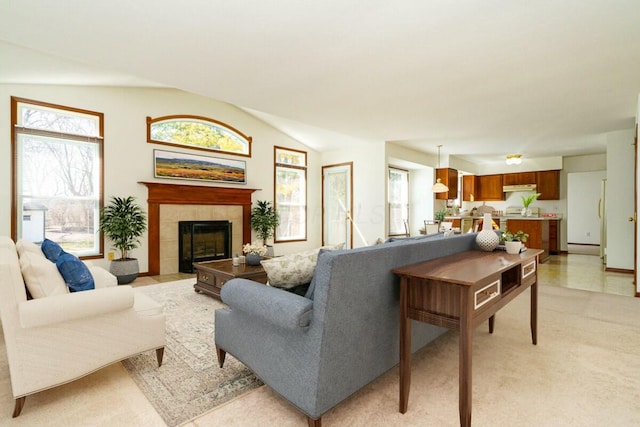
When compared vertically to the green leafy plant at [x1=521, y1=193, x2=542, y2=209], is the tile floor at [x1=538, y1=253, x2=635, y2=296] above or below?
below

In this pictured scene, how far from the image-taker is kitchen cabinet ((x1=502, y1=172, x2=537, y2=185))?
8.50 meters

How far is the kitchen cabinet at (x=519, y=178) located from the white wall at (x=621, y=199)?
2.88 m

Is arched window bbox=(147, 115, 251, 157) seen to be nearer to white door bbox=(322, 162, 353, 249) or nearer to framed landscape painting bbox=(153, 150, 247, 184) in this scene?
framed landscape painting bbox=(153, 150, 247, 184)

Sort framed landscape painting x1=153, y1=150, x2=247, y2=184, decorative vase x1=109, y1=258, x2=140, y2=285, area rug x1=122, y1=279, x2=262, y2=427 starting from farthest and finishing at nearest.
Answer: framed landscape painting x1=153, y1=150, x2=247, y2=184 < decorative vase x1=109, y1=258, x2=140, y2=285 < area rug x1=122, y1=279, x2=262, y2=427

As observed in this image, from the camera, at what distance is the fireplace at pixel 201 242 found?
5727mm

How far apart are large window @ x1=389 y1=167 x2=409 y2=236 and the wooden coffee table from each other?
486 cm

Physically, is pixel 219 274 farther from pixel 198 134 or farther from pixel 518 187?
pixel 518 187

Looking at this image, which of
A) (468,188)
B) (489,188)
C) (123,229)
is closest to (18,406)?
(123,229)

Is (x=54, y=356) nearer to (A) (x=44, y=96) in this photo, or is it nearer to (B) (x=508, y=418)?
(B) (x=508, y=418)

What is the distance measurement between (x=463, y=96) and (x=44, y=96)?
18.8 feet

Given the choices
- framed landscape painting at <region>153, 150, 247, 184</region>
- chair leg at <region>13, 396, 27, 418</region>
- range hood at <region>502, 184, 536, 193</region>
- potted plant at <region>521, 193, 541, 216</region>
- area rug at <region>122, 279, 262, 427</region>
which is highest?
framed landscape painting at <region>153, 150, 247, 184</region>

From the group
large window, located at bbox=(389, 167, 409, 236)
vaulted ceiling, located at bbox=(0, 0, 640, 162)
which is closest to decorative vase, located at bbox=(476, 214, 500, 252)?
vaulted ceiling, located at bbox=(0, 0, 640, 162)

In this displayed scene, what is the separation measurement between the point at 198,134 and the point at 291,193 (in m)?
2.54

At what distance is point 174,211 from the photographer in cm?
566
